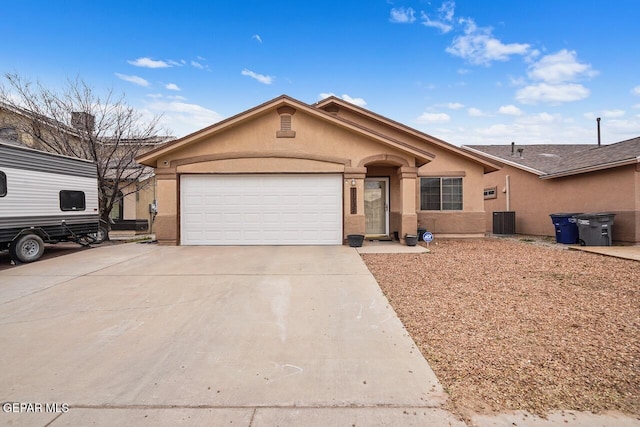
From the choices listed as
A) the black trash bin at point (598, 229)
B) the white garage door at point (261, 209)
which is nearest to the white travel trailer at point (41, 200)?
the white garage door at point (261, 209)

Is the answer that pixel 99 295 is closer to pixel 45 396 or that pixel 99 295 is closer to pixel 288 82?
pixel 45 396

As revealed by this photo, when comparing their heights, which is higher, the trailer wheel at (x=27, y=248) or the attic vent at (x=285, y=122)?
the attic vent at (x=285, y=122)

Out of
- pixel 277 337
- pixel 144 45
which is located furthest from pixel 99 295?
pixel 144 45

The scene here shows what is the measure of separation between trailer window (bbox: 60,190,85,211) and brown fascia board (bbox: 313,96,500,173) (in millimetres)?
9641

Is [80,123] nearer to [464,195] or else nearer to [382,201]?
[382,201]

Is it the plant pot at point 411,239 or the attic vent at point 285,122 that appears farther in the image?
the attic vent at point 285,122

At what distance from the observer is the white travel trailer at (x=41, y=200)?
8.31 m

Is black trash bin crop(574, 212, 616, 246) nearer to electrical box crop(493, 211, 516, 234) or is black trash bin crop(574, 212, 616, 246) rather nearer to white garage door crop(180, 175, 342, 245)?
electrical box crop(493, 211, 516, 234)

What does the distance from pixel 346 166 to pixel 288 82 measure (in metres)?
9.77

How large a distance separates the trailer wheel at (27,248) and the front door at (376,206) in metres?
10.9

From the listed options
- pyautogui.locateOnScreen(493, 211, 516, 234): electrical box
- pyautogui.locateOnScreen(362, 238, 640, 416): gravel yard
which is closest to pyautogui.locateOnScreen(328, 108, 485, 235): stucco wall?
pyautogui.locateOnScreen(493, 211, 516, 234): electrical box

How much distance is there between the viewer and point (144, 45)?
1551cm

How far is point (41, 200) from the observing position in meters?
9.16

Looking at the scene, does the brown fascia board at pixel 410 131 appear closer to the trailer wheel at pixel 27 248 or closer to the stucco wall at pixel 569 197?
the stucco wall at pixel 569 197
